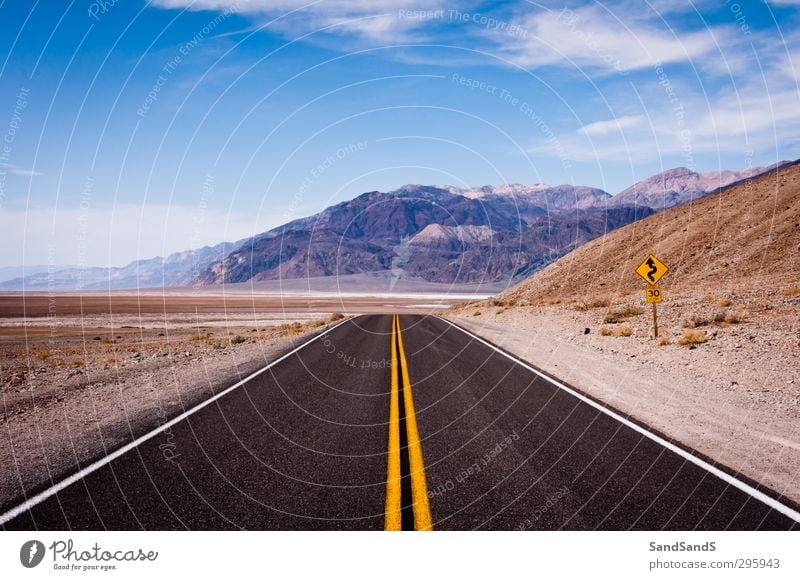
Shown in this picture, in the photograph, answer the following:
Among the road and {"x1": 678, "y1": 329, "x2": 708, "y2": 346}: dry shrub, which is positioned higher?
the road

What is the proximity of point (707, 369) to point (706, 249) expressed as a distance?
37727 millimetres

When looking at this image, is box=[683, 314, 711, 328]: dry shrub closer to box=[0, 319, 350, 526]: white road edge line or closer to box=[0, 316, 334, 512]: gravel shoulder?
box=[0, 316, 334, 512]: gravel shoulder

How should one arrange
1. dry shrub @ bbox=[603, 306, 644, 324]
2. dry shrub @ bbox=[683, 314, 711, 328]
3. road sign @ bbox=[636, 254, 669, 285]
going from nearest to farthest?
road sign @ bbox=[636, 254, 669, 285] < dry shrub @ bbox=[683, 314, 711, 328] < dry shrub @ bbox=[603, 306, 644, 324]

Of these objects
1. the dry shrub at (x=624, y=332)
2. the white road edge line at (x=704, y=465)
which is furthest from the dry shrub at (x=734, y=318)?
the white road edge line at (x=704, y=465)

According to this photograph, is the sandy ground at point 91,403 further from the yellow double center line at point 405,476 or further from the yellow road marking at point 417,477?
the yellow road marking at point 417,477

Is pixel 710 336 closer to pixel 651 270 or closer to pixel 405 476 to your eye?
pixel 651 270

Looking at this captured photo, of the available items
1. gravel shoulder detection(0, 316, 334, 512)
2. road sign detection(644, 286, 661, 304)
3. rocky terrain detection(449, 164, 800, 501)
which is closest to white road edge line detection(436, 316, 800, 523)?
rocky terrain detection(449, 164, 800, 501)

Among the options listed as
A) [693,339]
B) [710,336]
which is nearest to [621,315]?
[710,336]

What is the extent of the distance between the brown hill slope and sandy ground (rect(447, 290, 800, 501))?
9.62 meters

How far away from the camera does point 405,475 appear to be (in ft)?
19.7

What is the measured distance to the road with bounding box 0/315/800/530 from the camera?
4879 millimetres

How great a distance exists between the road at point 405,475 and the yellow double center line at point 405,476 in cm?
2
